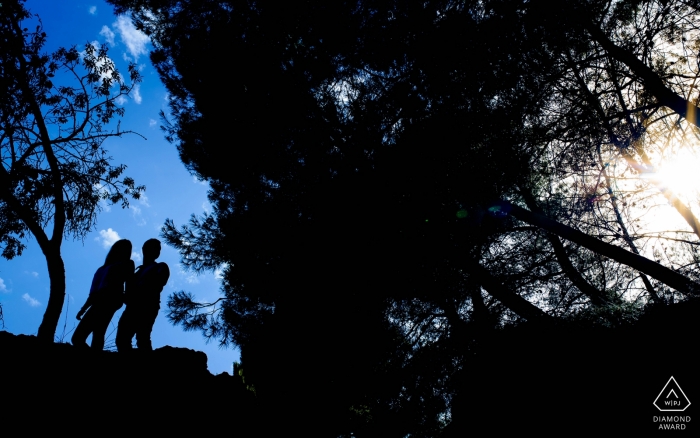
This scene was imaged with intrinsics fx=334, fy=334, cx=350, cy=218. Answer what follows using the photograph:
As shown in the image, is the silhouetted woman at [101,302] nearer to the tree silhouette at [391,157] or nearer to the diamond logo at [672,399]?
the tree silhouette at [391,157]

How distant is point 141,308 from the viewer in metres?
3.62

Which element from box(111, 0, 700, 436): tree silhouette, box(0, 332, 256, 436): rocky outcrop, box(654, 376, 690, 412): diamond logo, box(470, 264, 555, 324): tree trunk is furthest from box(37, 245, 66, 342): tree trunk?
box(654, 376, 690, 412): diamond logo

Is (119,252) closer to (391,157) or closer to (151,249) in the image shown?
(151,249)

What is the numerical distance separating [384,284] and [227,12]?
202 inches

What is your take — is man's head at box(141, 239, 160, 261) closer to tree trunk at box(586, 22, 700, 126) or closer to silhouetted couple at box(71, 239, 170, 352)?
silhouetted couple at box(71, 239, 170, 352)

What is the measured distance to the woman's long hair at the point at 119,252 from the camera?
3.76 meters

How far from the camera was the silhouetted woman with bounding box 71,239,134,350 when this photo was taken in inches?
139

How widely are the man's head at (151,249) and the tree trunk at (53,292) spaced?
6.89 ft

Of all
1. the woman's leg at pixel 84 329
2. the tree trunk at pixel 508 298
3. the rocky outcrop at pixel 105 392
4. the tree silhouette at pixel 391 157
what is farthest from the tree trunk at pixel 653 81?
the woman's leg at pixel 84 329

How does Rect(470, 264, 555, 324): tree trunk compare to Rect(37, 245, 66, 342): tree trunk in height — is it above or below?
below

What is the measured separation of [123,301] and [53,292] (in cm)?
218

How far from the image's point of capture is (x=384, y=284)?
5016mm

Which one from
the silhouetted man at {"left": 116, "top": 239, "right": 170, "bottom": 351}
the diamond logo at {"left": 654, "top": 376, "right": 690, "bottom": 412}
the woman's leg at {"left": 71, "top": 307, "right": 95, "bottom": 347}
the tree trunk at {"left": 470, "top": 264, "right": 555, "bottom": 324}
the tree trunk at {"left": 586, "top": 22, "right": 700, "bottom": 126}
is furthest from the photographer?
the tree trunk at {"left": 470, "top": 264, "right": 555, "bottom": 324}

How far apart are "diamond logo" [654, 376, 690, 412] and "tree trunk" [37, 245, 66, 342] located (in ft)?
22.9
